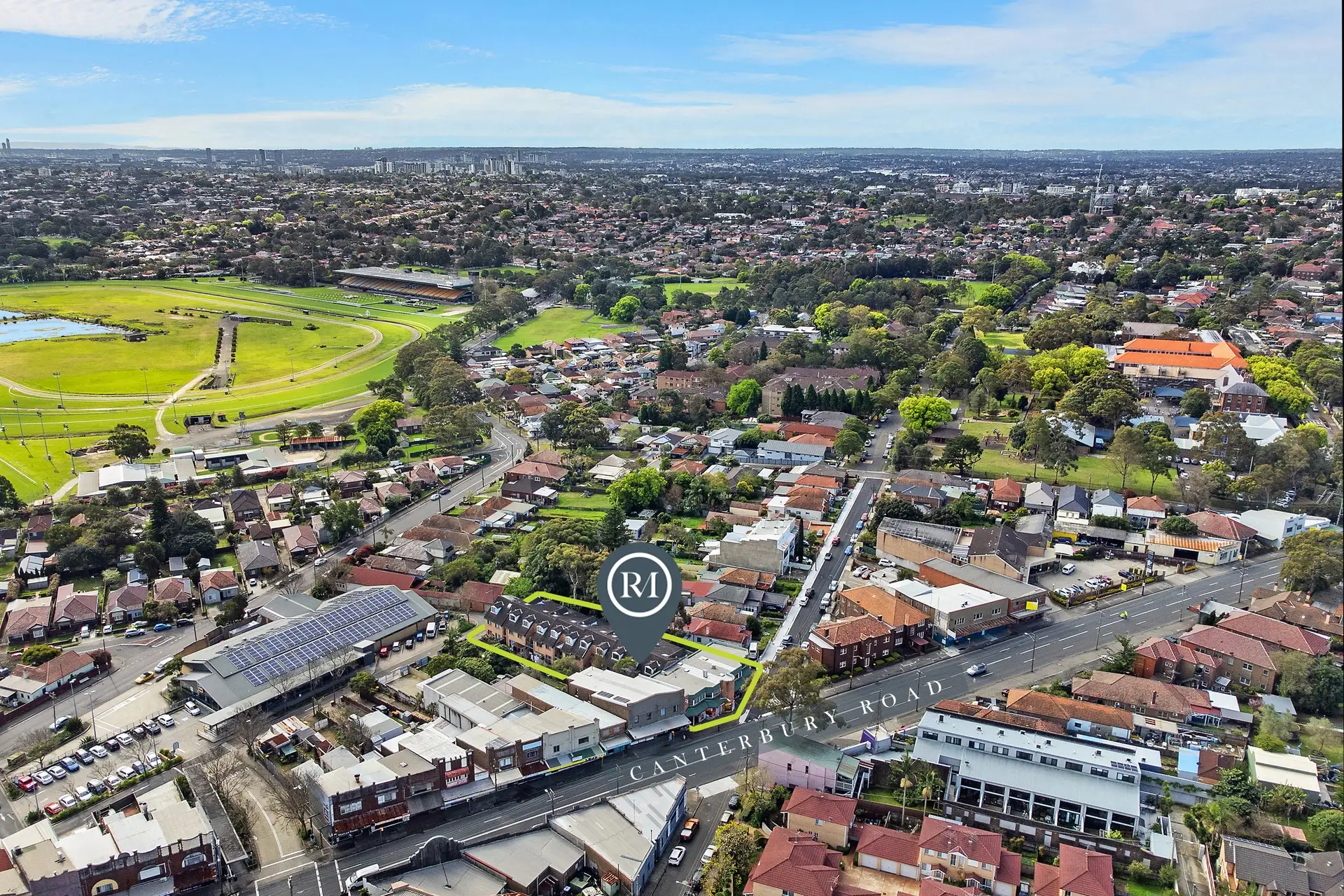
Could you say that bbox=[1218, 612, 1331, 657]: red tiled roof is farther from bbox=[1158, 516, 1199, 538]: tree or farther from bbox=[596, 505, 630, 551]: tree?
bbox=[596, 505, 630, 551]: tree

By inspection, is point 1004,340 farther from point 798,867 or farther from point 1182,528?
point 798,867

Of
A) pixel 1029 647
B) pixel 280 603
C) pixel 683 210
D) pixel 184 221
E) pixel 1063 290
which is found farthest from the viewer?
pixel 683 210

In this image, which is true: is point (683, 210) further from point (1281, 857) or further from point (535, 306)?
point (1281, 857)

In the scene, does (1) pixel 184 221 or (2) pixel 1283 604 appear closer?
(2) pixel 1283 604

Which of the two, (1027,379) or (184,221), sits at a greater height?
(184,221)

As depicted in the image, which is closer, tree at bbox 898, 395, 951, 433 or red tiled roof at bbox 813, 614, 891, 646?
red tiled roof at bbox 813, 614, 891, 646

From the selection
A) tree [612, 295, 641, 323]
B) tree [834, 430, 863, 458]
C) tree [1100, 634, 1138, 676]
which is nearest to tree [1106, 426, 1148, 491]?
tree [834, 430, 863, 458]

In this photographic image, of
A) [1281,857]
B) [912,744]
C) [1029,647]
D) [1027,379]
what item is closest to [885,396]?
[1027,379]

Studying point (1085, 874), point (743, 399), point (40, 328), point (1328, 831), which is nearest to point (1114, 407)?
point (743, 399)
